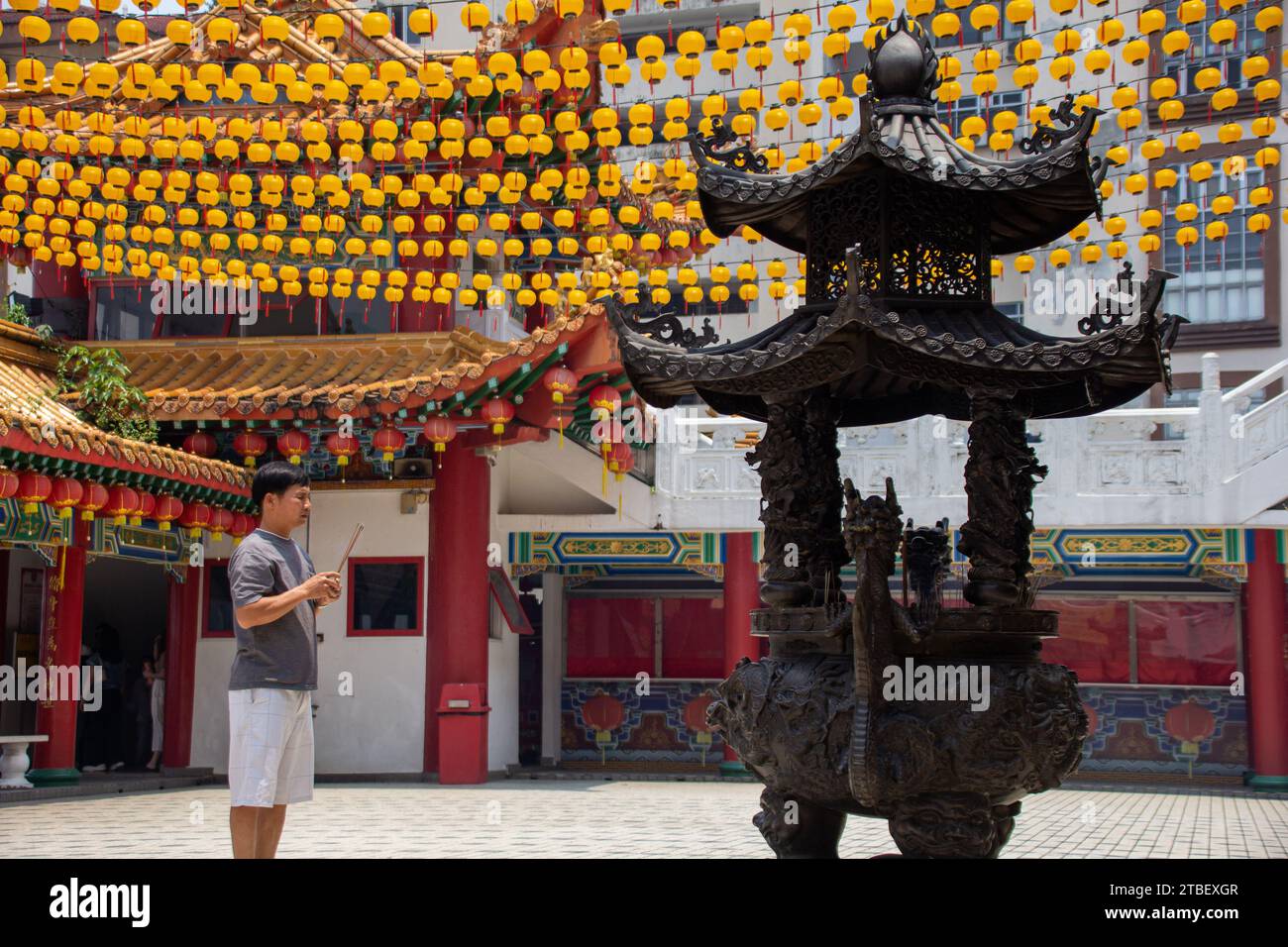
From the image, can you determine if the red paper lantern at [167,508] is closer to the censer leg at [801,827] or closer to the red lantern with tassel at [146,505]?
the red lantern with tassel at [146,505]

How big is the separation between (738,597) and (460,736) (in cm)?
436

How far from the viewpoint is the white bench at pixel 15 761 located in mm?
14422

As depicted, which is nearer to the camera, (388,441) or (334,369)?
(388,441)

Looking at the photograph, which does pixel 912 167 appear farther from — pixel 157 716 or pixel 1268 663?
pixel 157 716

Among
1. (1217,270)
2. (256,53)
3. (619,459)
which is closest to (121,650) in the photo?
(619,459)

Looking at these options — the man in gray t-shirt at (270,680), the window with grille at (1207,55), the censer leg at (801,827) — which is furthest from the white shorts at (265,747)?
the window with grille at (1207,55)

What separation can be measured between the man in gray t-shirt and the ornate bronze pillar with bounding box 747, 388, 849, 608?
2269mm

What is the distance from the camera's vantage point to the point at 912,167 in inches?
273

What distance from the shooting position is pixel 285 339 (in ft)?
55.0

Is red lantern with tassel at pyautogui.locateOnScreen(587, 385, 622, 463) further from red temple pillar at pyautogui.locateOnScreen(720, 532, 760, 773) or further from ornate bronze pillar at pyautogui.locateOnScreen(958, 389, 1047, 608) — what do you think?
ornate bronze pillar at pyautogui.locateOnScreen(958, 389, 1047, 608)

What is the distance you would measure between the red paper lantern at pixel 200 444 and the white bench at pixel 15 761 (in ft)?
10.6

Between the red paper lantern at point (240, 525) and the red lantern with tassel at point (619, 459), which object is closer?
the red paper lantern at point (240, 525)

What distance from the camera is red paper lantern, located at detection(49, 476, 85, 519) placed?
13609 millimetres

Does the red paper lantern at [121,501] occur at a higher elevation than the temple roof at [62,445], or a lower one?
lower
